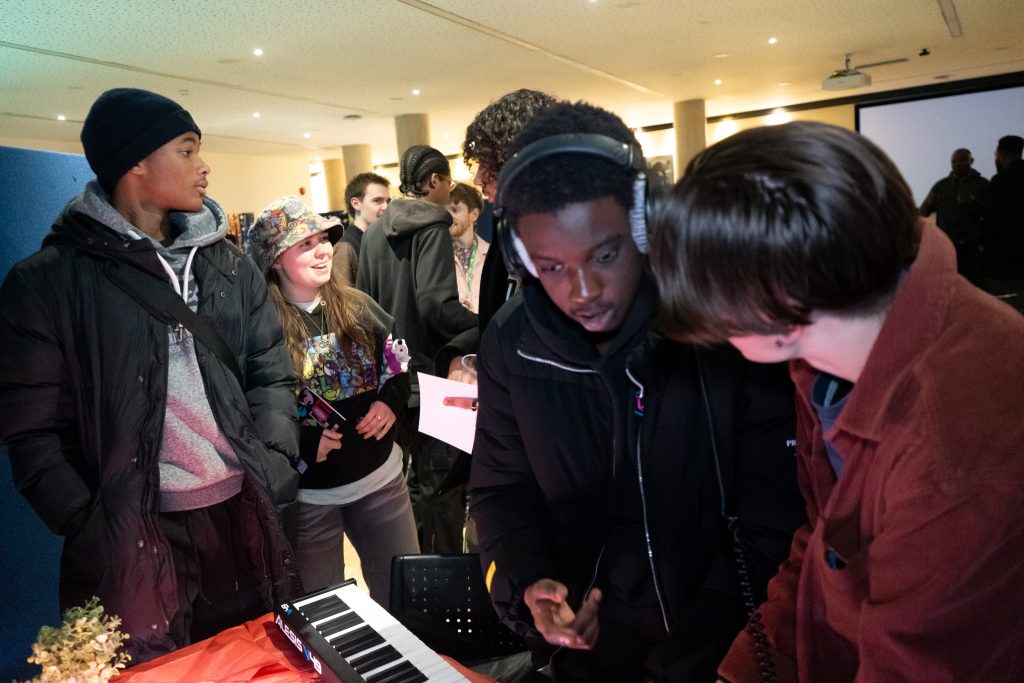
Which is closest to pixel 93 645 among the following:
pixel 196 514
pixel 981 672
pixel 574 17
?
pixel 196 514

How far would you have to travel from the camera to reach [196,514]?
2018 millimetres

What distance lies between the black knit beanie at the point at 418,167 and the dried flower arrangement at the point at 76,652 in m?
2.57

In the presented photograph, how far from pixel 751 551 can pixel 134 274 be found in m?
1.70

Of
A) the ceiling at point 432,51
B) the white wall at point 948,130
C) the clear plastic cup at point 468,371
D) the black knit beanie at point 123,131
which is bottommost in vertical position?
the clear plastic cup at point 468,371

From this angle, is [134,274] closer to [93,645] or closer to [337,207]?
[93,645]

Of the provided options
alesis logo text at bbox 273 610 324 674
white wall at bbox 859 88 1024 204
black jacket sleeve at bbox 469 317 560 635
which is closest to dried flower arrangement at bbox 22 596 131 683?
alesis logo text at bbox 273 610 324 674

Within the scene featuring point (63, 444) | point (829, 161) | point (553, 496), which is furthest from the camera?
point (63, 444)

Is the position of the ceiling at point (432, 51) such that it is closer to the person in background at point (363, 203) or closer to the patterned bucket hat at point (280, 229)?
the person in background at point (363, 203)

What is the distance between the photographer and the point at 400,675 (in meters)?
1.28

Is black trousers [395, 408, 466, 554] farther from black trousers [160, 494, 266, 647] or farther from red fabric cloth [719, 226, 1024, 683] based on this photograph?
red fabric cloth [719, 226, 1024, 683]

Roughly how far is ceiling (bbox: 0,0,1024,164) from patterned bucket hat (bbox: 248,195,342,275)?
155 inches

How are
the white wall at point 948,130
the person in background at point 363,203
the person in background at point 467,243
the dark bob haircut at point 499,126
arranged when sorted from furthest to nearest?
the white wall at point 948,130 → the person in background at point 363,203 → the person in background at point 467,243 → the dark bob haircut at point 499,126

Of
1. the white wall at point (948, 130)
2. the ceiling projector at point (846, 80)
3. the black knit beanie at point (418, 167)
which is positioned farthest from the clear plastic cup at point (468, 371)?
the white wall at point (948, 130)

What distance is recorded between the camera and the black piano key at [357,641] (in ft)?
4.47
